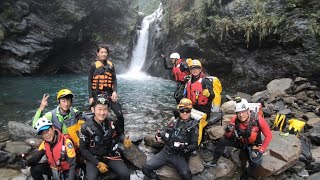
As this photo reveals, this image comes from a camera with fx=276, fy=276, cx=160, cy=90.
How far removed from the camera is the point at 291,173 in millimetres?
6957

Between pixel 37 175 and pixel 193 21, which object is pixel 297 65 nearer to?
pixel 193 21

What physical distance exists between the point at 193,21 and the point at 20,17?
14.8 m

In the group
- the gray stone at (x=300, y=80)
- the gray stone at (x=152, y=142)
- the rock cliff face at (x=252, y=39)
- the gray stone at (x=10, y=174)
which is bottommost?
the gray stone at (x=10, y=174)

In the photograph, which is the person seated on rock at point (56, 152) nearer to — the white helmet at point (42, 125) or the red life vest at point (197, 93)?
the white helmet at point (42, 125)

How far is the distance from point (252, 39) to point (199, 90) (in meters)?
10.9

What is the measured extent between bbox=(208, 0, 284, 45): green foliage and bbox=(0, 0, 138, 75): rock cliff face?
14176mm

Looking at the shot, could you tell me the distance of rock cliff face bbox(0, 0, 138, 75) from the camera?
23.6 metres

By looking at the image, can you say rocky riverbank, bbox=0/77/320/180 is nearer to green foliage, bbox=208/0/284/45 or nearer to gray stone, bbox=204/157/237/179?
gray stone, bbox=204/157/237/179

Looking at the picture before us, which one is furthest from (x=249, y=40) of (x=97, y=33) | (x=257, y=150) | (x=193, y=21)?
(x=97, y=33)

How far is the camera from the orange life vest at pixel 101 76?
7691 millimetres

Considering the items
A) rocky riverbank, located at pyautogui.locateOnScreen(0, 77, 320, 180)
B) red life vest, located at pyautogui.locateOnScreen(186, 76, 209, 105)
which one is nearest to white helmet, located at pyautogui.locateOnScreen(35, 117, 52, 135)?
rocky riverbank, located at pyautogui.locateOnScreen(0, 77, 320, 180)

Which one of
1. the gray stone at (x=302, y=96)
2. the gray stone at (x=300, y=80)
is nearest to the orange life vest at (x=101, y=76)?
the gray stone at (x=302, y=96)

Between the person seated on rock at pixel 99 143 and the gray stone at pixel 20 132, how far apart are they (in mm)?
3592

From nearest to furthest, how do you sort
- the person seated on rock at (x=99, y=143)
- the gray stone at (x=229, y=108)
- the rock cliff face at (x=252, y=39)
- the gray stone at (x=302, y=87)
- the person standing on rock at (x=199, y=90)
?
the person seated on rock at (x=99, y=143), the person standing on rock at (x=199, y=90), the gray stone at (x=229, y=108), the gray stone at (x=302, y=87), the rock cliff face at (x=252, y=39)
